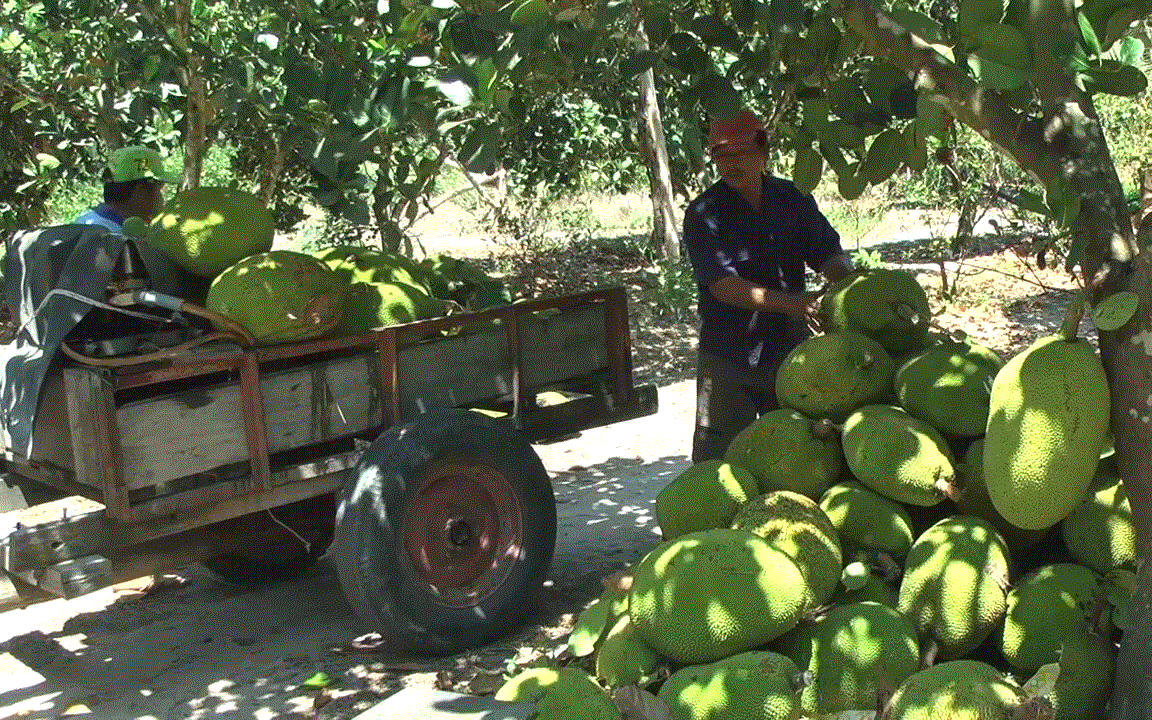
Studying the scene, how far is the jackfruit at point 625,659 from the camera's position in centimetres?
248

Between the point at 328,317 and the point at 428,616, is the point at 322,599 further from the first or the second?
the point at 328,317

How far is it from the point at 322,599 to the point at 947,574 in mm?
2700

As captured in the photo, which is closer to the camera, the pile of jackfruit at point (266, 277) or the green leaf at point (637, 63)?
the green leaf at point (637, 63)

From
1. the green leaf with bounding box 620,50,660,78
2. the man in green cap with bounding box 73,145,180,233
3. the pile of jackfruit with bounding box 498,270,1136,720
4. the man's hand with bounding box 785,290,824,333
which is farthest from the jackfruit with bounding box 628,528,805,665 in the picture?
the man in green cap with bounding box 73,145,180,233

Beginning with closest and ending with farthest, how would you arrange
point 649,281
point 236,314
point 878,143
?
point 878,143 → point 236,314 → point 649,281

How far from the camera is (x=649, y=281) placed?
10.1 metres

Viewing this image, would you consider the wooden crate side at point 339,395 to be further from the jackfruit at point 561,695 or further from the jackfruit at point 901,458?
the jackfruit at point 901,458

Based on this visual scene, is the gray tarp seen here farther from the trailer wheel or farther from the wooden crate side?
the trailer wheel

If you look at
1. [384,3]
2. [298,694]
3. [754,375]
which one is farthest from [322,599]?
[384,3]

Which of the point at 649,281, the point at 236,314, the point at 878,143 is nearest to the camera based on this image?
the point at 878,143

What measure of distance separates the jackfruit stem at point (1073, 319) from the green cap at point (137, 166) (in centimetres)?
340

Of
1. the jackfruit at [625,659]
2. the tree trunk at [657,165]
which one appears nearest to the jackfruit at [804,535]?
the jackfruit at [625,659]

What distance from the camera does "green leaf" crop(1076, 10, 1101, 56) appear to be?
2047mm

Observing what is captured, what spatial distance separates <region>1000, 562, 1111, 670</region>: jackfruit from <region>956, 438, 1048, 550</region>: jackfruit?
16 centimetres
